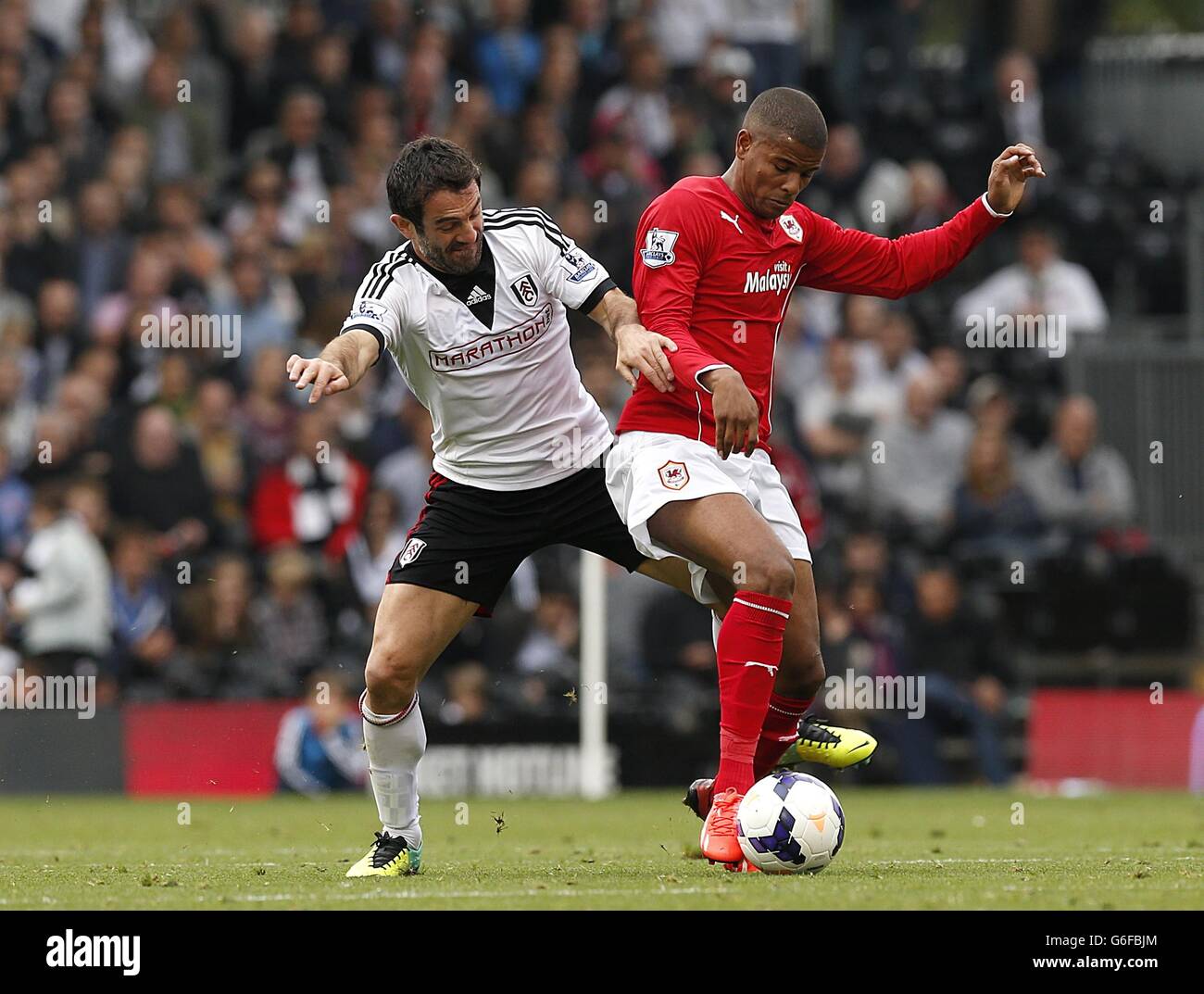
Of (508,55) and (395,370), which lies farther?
(508,55)

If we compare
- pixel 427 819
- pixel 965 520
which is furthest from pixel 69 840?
pixel 965 520

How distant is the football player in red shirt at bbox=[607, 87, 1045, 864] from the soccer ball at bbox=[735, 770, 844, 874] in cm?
17

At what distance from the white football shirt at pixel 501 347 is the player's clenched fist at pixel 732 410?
0.79 meters

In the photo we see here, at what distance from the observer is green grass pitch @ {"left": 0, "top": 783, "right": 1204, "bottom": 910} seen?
21.6ft

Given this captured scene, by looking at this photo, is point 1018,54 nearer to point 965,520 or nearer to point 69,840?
point 965,520

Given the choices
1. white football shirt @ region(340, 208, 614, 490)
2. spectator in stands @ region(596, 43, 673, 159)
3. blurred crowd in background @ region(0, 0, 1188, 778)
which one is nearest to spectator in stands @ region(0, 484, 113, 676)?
blurred crowd in background @ region(0, 0, 1188, 778)

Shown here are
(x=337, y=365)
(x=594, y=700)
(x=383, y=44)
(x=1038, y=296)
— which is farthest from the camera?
(x=383, y=44)

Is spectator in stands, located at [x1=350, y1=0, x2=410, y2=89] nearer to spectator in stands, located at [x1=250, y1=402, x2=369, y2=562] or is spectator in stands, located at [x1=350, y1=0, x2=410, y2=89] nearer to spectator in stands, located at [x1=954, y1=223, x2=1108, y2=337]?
spectator in stands, located at [x1=250, y1=402, x2=369, y2=562]

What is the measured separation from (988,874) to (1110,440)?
9844 mm

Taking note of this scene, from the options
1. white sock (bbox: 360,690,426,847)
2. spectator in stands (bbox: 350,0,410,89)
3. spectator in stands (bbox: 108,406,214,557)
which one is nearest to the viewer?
white sock (bbox: 360,690,426,847)

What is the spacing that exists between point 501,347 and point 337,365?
1.15 m

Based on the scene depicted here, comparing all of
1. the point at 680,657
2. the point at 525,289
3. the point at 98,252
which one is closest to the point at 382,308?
the point at 525,289

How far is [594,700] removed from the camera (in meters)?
14.2

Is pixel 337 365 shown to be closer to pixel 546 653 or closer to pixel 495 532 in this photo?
pixel 495 532
